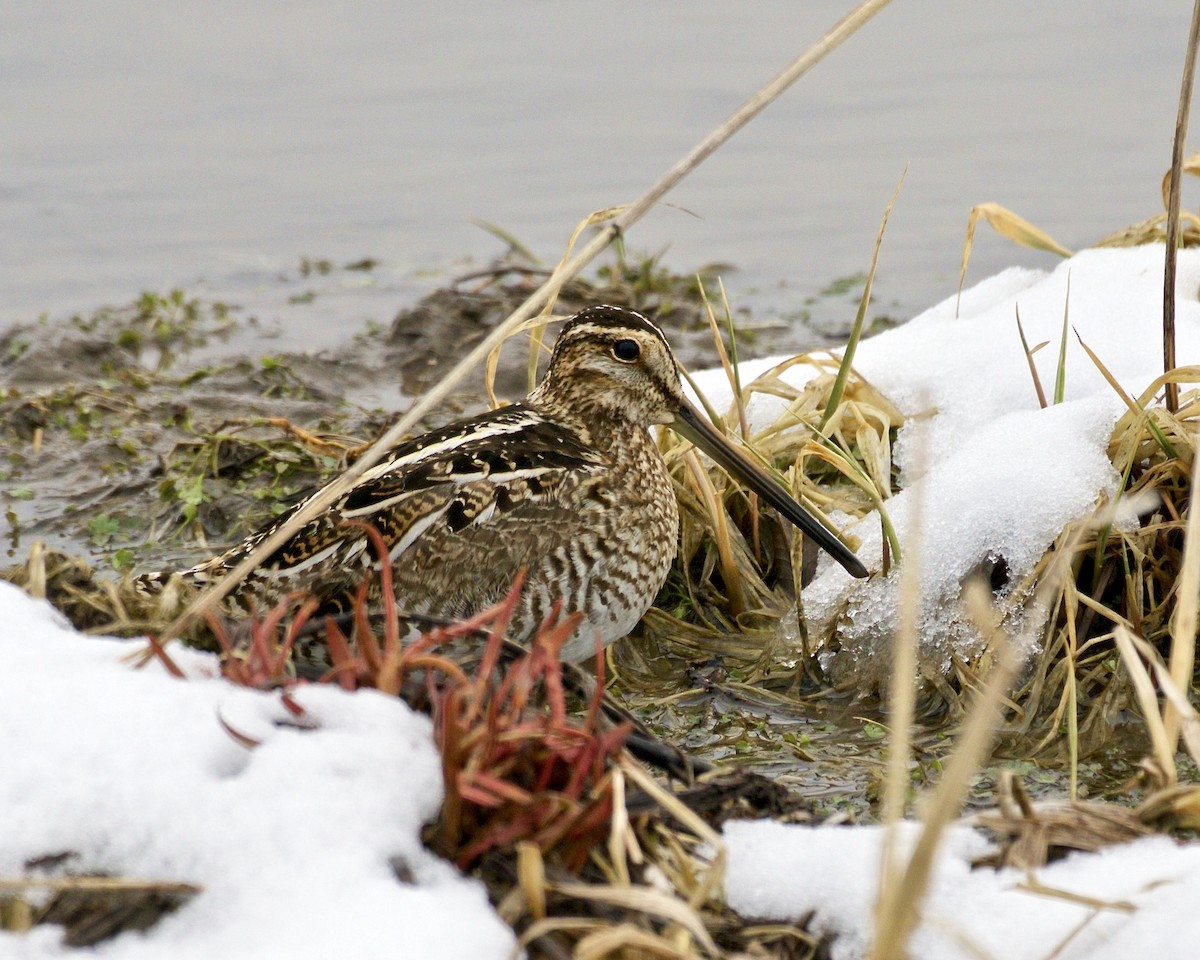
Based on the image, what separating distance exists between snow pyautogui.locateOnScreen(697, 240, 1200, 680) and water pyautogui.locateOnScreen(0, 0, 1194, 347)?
6.93 feet

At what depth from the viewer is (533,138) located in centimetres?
906

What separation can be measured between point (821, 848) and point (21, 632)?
1262mm

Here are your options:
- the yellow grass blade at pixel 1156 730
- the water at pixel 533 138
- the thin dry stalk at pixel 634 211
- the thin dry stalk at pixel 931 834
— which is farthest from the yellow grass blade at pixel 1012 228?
the thin dry stalk at pixel 931 834

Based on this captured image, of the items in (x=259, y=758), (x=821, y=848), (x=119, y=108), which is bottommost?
(x=821, y=848)

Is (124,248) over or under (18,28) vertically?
under

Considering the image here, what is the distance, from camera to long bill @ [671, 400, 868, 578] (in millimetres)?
3889

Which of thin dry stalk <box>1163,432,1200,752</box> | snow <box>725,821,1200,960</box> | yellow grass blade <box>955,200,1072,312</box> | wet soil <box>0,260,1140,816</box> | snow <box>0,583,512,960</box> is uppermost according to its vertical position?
yellow grass blade <box>955,200,1072,312</box>

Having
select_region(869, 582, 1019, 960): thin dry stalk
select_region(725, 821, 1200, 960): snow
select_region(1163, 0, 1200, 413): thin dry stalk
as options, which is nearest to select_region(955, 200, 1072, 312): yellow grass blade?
select_region(1163, 0, 1200, 413): thin dry stalk

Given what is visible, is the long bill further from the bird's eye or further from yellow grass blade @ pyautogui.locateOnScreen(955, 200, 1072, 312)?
yellow grass blade @ pyautogui.locateOnScreen(955, 200, 1072, 312)

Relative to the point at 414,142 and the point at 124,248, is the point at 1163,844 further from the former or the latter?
the point at 414,142

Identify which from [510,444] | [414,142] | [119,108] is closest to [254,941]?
[510,444]

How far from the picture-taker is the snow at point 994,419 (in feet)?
12.6

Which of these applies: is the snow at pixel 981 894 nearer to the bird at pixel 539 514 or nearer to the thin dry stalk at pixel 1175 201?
the bird at pixel 539 514

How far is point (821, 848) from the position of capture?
2.28 meters
